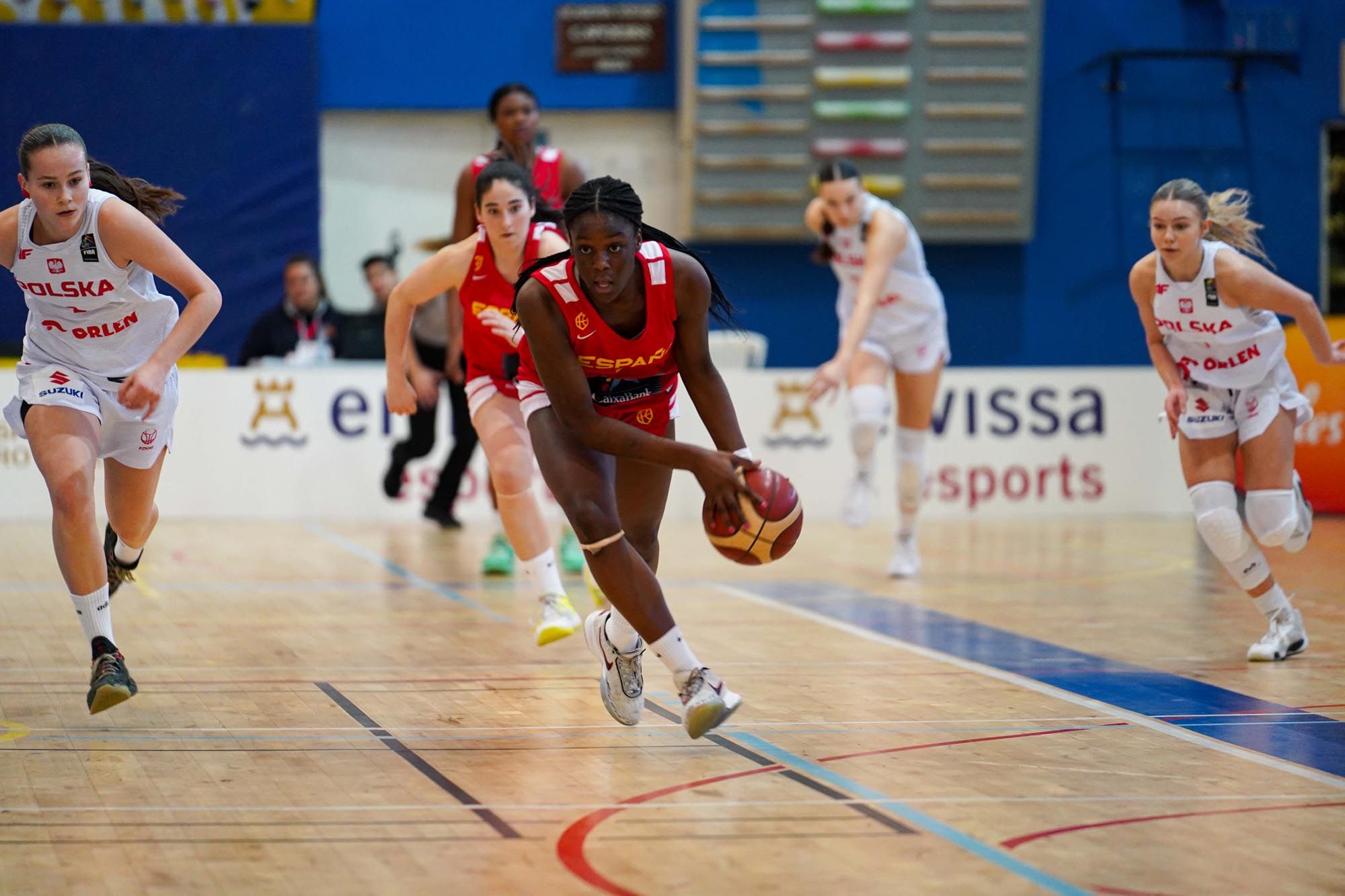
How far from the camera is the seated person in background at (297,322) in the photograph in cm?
1212

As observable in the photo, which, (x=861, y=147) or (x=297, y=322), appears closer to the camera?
(x=297, y=322)

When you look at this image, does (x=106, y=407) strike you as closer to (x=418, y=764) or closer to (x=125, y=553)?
(x=125, y=553)

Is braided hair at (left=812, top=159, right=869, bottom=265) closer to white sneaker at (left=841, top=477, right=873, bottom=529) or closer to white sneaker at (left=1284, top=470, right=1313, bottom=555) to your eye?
white sneaker at (left=841, top=477, right=873, bottom=529)

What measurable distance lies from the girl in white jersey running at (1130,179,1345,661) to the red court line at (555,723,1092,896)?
1511mm

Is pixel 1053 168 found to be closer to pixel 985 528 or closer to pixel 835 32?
pixel 835 32

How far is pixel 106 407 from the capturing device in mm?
5188

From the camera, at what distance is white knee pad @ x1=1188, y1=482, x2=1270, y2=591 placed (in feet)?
19.9

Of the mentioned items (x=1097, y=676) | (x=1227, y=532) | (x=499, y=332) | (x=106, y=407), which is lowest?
(x=1097, y=676)

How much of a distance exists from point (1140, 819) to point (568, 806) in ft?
4.34

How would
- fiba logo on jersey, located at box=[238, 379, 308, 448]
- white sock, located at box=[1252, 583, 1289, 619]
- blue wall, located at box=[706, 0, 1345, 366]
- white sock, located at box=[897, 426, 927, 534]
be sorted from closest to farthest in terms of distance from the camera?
1. white sock, located at box=[1252, 583, 1289, 619]
2. white sock, located at box=[897, 426, 927, 534]
3. fiba logo on jersey, located at box=[238, 379, 308, 448]
4. blue wall, located at box=[706, 0, 1345, 366]

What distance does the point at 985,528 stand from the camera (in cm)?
1132

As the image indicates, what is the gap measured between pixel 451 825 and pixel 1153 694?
2.67 meters

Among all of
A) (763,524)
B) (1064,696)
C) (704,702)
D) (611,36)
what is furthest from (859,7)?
(704,702)

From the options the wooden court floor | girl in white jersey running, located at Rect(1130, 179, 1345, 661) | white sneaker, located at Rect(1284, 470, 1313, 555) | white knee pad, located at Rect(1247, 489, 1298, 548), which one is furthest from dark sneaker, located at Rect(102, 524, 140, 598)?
white sneaker, located at Rect(1284, 470, 1313, 555)
